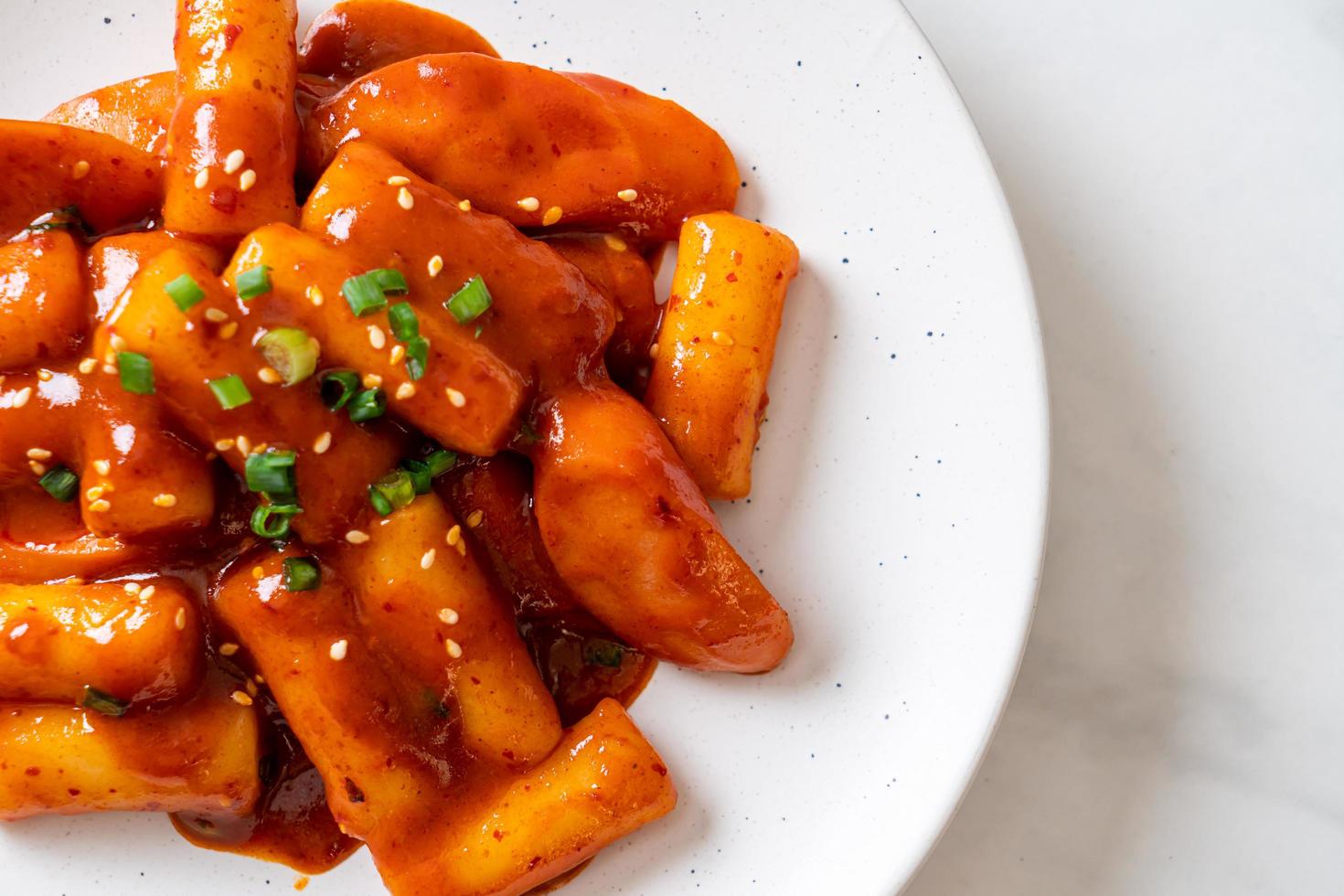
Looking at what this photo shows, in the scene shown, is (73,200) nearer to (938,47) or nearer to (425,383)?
(425,383)

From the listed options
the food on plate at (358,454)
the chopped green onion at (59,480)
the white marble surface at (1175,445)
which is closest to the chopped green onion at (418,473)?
the food on plate at (358,454)

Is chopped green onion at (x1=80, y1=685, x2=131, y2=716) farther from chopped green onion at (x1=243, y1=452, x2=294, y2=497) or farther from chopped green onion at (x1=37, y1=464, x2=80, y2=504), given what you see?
chopped green onion at (x1=243, y1=452, x2=294, y2=497)

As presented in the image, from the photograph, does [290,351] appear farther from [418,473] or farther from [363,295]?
[418,473]

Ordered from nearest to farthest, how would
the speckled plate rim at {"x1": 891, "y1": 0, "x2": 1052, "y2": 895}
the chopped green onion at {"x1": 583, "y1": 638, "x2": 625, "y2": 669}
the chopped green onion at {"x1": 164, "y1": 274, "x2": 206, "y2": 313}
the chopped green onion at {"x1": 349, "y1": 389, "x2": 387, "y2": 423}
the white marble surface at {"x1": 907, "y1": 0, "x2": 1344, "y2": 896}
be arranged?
the chopped green onion at {"x1": 164, "y1": 274, "x2": 206, "y2": 313} < the chopped green onion at {"x1": 349, "y1": 389, "x2": 387, "y2": 423} < the speckled plate rim at {"x1": 891, "y1": 0, "x2": 1052, "y2": 895} < the chopped green onion at {"x1": 583, "y1": 638, "x2": 625, "y2": 669} < the white marble surface at {"x1": 907, "y1": 0, "x2": 1344, "y2": 896}

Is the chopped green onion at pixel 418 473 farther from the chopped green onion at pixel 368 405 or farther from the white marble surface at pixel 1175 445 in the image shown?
the white marble surface at pixel 1175 445

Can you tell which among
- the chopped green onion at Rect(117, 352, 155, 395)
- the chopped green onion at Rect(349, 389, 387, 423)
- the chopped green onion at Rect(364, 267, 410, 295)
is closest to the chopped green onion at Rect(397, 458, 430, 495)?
the chopped green onion at Rect(349, 389, 387, 423)

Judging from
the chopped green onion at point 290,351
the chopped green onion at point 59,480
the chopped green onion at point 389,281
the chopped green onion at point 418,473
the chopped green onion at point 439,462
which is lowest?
the chopped green onion at point 59,480

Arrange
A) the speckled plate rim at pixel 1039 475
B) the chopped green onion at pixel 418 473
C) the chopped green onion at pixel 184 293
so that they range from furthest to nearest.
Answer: the speckled plate rim at pixel 1039 475, the chopped green onion at pixel 418 473, the chopped green onion at pixel 184 293
